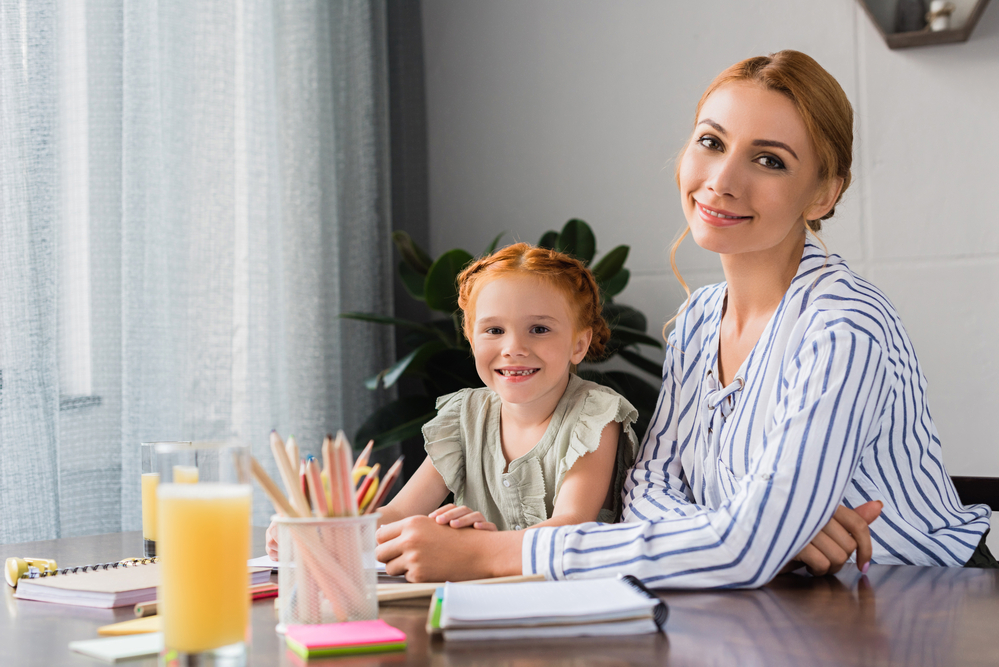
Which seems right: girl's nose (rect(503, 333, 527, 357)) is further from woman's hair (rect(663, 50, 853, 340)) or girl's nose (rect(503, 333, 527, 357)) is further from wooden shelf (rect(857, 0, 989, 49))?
wooden shelf (rect(857, 0, 989, 49))

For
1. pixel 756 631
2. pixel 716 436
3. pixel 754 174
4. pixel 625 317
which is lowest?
pixel 756 631

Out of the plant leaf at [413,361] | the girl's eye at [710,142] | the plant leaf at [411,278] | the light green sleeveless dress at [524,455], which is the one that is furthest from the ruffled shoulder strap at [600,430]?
the plant leaf at [411,278]

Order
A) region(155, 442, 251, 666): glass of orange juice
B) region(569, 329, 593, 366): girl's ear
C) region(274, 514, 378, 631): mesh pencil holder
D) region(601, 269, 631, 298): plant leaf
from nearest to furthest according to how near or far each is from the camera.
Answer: region(155, 442, 251, 666): glass of orange juice, region(274, 514, 378, 631): mesh pencil holder, region(569, 329, 593, 366): girl's ear, region(601, 269, 631, 298): plant leaf

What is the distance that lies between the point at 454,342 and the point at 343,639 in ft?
5.98

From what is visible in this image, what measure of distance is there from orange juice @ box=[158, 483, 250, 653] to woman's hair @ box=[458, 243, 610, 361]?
0.85 m

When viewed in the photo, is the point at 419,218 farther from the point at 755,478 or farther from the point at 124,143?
the point at 755,478

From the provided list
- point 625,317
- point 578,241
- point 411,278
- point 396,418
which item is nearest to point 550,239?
point 578,241

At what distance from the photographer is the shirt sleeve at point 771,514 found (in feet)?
3.18

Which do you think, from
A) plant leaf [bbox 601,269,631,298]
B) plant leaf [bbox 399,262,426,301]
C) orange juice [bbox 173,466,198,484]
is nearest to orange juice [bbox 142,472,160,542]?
orange juice [bbox 173,466,198,484]

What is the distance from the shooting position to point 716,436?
4.41 ft

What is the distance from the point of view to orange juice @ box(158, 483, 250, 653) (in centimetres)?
63

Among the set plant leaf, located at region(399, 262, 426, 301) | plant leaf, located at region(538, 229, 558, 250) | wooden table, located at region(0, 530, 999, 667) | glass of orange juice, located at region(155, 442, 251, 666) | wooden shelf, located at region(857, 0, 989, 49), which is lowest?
wooden table, located at region(0, 530, 999, 667)

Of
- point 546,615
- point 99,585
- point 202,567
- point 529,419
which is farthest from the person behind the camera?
point 529,419

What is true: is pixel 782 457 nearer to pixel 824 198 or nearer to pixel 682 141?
pixel 824 198
